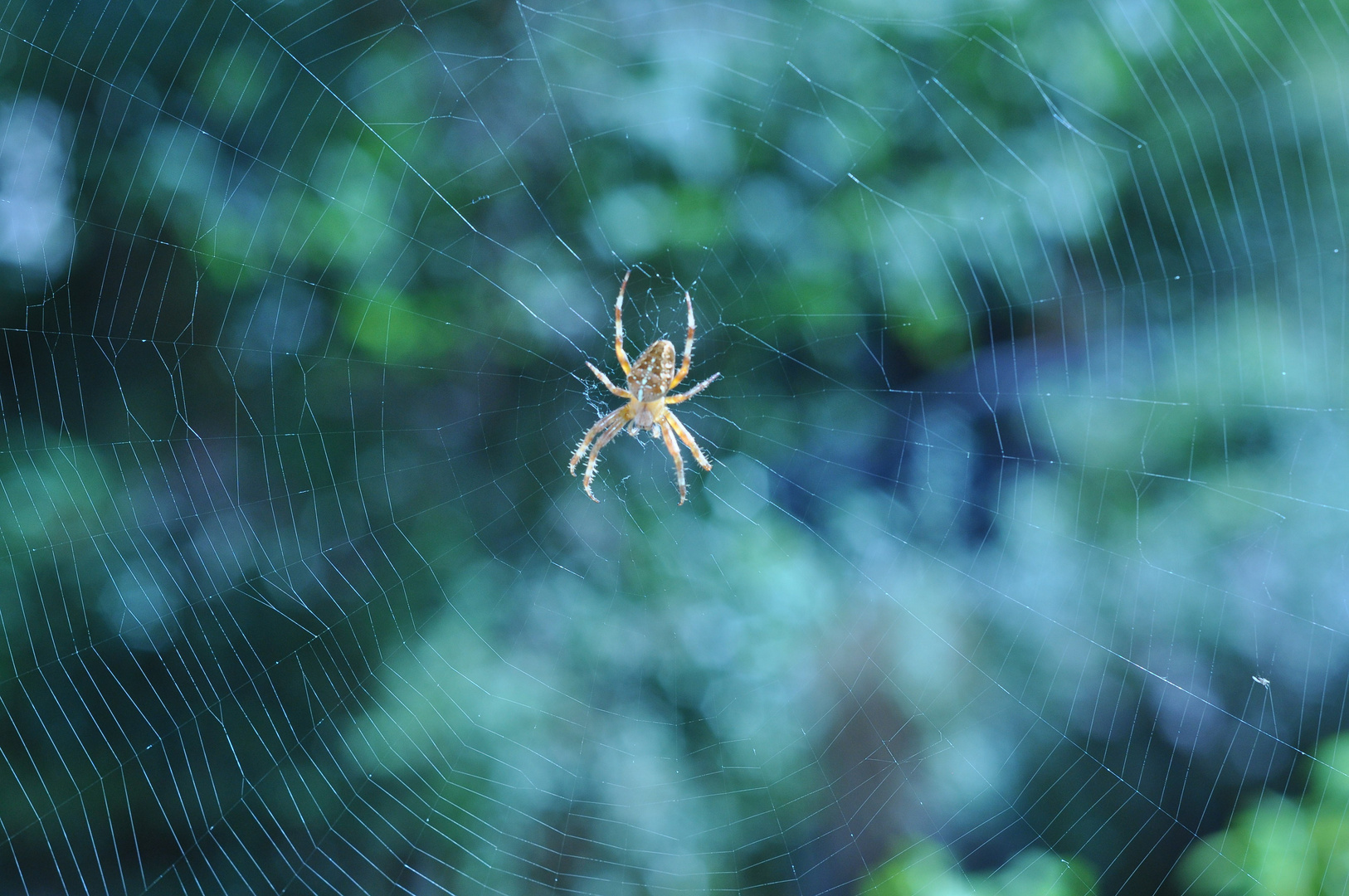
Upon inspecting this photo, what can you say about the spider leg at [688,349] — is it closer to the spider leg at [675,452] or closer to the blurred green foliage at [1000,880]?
the spider leg at [675,452]

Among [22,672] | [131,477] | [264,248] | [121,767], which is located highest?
[264,248]

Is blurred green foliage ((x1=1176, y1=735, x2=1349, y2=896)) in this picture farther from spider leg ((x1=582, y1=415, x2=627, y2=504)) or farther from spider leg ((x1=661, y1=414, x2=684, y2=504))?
spider leg ((x1=582, y1=415, x2=627, y2=504))

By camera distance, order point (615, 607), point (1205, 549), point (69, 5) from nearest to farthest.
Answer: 1. point (69, 5)
2. point (615, 607)
3. point (1205, 549)

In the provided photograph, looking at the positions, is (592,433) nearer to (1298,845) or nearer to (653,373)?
(653,373)

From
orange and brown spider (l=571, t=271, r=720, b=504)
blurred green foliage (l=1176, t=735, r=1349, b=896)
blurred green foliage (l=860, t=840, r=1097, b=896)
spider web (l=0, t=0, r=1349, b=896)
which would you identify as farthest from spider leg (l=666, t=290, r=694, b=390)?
blurred green foliage (l=1176, t=735, r=1349, b=896)

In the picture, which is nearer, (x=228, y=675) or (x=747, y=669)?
(x=228, y=675)

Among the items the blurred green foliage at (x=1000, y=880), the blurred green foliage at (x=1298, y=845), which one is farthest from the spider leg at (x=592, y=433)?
the blurred green foliage at (x=1298, y=845)

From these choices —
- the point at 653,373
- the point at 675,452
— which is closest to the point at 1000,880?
the point at 675,452

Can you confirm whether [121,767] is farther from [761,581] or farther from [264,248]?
[761,581]

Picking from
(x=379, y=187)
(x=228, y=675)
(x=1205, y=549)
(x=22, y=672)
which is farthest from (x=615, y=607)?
(x=1205, y=549)
